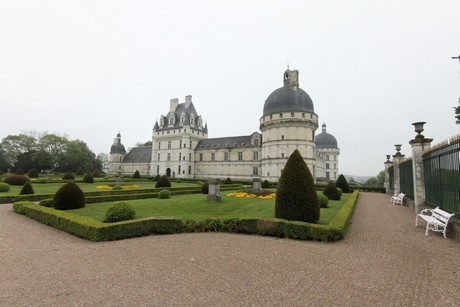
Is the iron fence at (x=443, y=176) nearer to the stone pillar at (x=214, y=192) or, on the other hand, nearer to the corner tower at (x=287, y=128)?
the stone pillar at (x=214, y=192)

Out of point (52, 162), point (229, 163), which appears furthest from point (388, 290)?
point (52, 162)

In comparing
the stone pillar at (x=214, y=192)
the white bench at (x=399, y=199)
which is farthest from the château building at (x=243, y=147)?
the stone pillar at (x=214, y=192)

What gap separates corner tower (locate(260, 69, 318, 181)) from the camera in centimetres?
4081

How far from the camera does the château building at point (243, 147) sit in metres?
41.2

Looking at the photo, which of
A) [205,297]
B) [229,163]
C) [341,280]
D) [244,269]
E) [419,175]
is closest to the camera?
[205,297]

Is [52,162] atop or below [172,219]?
atop

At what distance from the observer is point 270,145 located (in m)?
42.6

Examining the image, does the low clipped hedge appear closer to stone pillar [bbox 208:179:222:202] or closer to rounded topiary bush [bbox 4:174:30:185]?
stone pillar [bbox 208:179:222:202]

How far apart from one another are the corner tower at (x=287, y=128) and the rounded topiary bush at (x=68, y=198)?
1268 inches

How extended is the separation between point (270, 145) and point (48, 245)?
124 feet

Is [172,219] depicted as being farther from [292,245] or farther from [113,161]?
[113,161]

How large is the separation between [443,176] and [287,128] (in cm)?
3235

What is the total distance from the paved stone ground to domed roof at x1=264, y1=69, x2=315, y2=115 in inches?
1388

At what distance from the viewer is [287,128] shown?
135 ft
